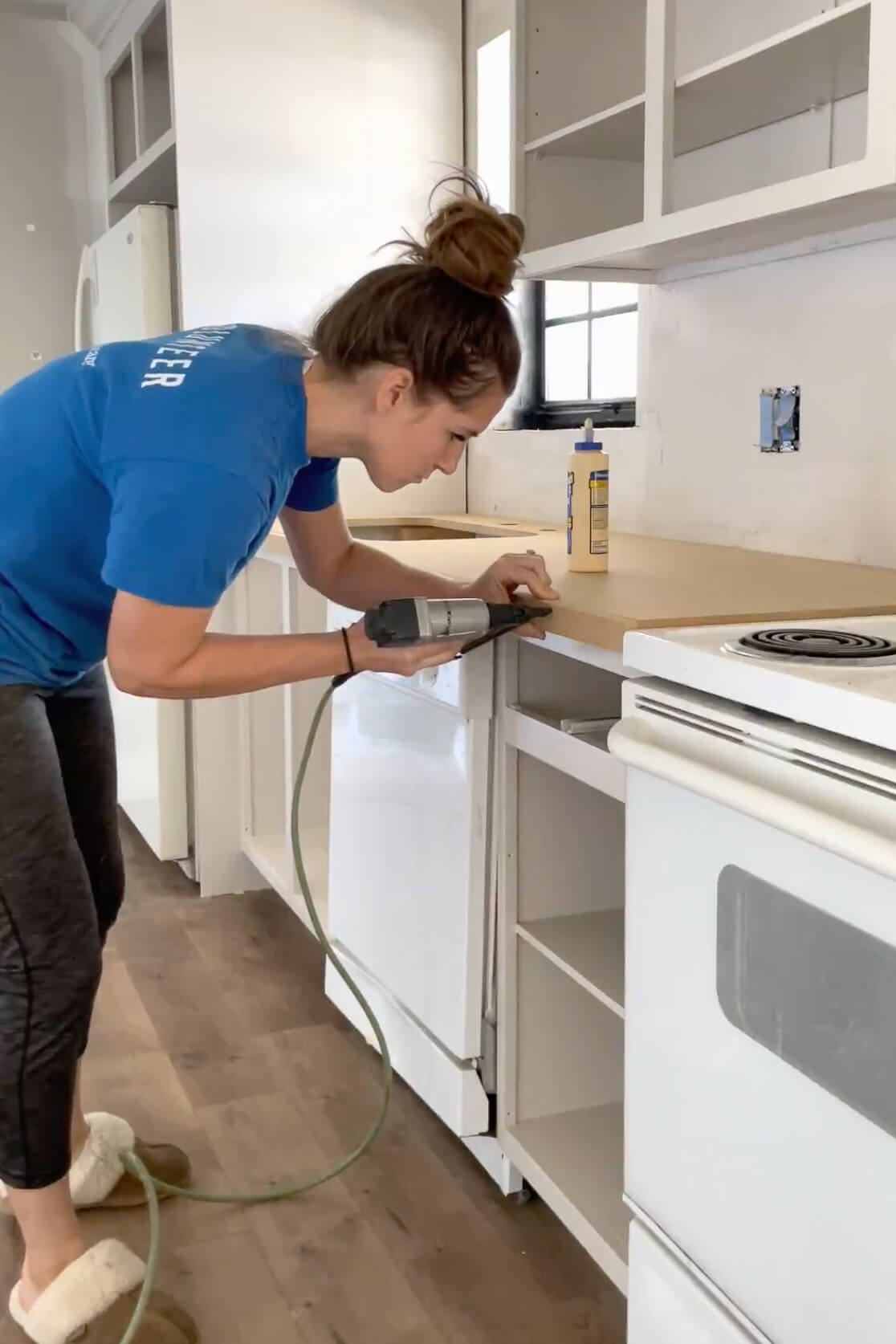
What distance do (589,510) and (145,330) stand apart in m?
1.61

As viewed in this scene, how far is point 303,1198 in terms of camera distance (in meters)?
1.82

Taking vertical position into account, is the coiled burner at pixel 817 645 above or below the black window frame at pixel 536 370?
below

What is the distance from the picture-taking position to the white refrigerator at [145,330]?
2.93 meters

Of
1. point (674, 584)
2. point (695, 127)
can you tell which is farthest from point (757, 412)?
point (674, 584)

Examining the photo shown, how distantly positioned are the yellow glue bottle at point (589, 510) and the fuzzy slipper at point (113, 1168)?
1047 millimetres

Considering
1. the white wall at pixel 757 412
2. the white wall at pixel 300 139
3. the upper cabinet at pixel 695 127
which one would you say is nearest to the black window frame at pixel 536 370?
the white wall at pixel 300 139

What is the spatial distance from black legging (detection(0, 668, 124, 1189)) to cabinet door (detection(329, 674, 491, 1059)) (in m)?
0.50

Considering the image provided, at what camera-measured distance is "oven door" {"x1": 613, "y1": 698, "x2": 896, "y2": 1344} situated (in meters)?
0.88

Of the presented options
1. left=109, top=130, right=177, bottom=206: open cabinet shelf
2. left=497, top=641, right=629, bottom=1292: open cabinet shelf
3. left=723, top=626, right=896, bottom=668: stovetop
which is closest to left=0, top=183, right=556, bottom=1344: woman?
left=497, top=641, right=629, bottom=1292: open cabinet shelf

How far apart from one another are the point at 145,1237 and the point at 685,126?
1.79 meters

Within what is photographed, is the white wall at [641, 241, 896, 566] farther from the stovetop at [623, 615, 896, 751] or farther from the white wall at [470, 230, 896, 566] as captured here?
the stovetop at [623, 615, 896, 751]

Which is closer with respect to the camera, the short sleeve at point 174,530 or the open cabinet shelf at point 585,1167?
the short sleeve at point 174,530

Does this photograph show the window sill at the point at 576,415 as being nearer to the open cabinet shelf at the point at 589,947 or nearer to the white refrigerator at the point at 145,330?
the white refrigerator at the point at 145,330

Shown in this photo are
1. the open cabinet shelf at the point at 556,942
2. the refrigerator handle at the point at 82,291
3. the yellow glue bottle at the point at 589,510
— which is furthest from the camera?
the refrigerator handle at the point at 82,291
